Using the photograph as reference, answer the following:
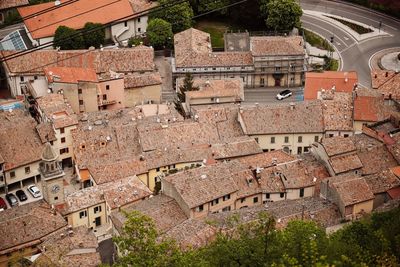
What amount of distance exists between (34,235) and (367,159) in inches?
1233

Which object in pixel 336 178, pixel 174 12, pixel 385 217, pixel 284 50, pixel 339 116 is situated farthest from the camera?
pixel 174 12

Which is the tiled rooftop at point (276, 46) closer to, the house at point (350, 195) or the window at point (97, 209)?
the house at point (350, 195)

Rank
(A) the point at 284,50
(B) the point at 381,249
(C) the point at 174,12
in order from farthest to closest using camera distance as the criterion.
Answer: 1. (C) the point at 174,12
2. (A) the point at 284,50
3. (B) the point at 381,249

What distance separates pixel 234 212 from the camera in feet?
203

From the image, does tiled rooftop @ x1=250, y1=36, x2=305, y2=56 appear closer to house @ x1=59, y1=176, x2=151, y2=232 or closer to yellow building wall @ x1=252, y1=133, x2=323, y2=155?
yellow building wall @ x1=252, y1=133, x2=323, y2=155

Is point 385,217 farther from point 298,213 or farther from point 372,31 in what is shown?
point 372,31

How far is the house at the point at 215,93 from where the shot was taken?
81688mm

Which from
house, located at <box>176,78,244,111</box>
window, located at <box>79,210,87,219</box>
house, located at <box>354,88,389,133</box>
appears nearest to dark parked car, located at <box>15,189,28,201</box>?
window, located at <box>79,210,87,219</box>

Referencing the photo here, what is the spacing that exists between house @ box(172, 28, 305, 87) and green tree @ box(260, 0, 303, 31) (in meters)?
6.13

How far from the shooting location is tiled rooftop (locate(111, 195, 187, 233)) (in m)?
61.4

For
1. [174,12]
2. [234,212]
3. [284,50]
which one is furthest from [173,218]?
[174,12]

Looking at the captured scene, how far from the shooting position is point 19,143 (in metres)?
73.1

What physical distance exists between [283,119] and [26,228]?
2953 centimetres

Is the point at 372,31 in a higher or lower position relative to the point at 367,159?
higher
